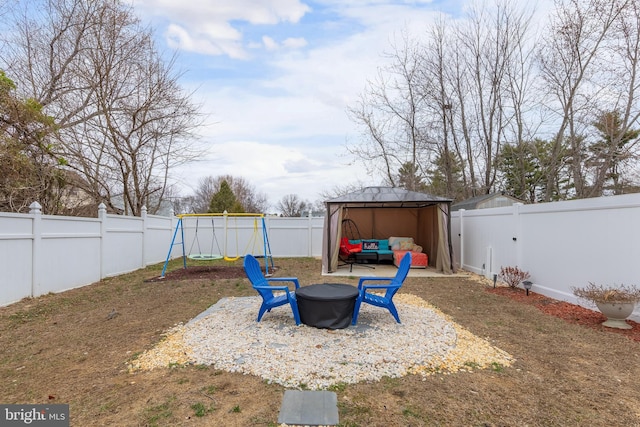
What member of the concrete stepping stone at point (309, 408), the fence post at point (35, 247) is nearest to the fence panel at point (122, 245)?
the fence post at point (35, 247)

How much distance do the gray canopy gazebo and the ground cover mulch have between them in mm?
2527

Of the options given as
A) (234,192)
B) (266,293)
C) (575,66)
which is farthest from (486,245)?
(234,192)

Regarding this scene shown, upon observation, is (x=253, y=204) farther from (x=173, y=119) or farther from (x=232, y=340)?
(x=232, y=340)

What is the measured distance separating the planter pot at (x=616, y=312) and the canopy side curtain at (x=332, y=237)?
5.76 m

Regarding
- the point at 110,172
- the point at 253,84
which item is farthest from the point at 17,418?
the point at 110,172

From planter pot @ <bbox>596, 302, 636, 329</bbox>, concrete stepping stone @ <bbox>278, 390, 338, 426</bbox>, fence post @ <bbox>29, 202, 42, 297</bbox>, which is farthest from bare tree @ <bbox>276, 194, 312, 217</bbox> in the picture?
concrete stepping stone @ <bbox>278, 390, 338, 426</bbox>

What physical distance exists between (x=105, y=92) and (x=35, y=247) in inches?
243

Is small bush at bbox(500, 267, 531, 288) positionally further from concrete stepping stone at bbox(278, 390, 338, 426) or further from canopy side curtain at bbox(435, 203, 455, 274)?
concrete stepping stone at bbox(278, 390, 338, 426)

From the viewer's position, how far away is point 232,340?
370cm

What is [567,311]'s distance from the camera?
4.99m

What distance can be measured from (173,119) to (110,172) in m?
2.79

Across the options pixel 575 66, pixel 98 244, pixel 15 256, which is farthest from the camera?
pixel 575 66

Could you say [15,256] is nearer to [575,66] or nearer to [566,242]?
[566,242]

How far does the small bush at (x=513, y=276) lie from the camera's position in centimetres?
652
